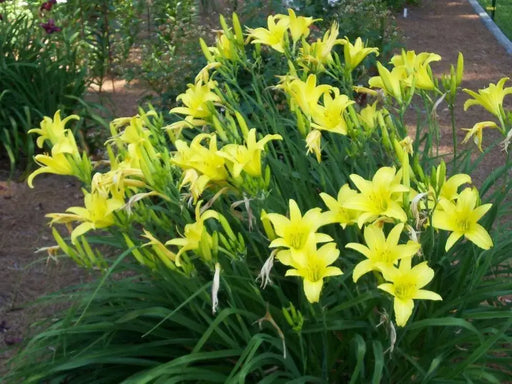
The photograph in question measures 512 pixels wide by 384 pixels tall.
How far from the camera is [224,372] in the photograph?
99.3 inches

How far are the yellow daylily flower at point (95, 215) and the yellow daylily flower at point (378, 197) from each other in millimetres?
626

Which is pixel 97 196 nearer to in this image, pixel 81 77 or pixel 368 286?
pixel 368 286

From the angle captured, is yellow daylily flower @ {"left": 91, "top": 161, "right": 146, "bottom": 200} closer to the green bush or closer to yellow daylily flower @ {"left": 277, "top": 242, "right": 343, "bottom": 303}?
yellow daylily flower @ {"left": 277, "top": 242, "right": 343, "bottom": 303}

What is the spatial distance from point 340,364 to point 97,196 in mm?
937

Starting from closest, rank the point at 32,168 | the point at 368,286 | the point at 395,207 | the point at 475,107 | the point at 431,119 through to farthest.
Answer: the point at 395,207
the point at 368,286
the point at 431,119
the point at 32,168
the point at 475,107

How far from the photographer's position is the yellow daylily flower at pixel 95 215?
86.7 inches

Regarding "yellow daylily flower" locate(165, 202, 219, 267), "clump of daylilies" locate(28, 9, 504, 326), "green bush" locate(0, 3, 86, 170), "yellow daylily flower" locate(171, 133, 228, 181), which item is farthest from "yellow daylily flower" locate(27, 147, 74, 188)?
"green bush" locate(0, 3, 86, 170)

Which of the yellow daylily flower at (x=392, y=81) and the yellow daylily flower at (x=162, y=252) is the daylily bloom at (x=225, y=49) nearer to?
the yellow daylily flower at (x=392, y=81)

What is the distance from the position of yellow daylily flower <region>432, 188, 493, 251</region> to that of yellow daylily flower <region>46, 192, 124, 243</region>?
2.79 ft

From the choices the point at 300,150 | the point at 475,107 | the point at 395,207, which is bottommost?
the point at 475,107

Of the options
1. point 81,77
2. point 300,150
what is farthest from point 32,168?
point 300,150

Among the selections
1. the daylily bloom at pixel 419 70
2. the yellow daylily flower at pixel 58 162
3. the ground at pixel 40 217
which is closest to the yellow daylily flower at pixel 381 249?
the daylily bloom at pixel 419 70

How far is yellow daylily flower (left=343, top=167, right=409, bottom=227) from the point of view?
205 centimetres

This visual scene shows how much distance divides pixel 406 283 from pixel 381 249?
11 cm
